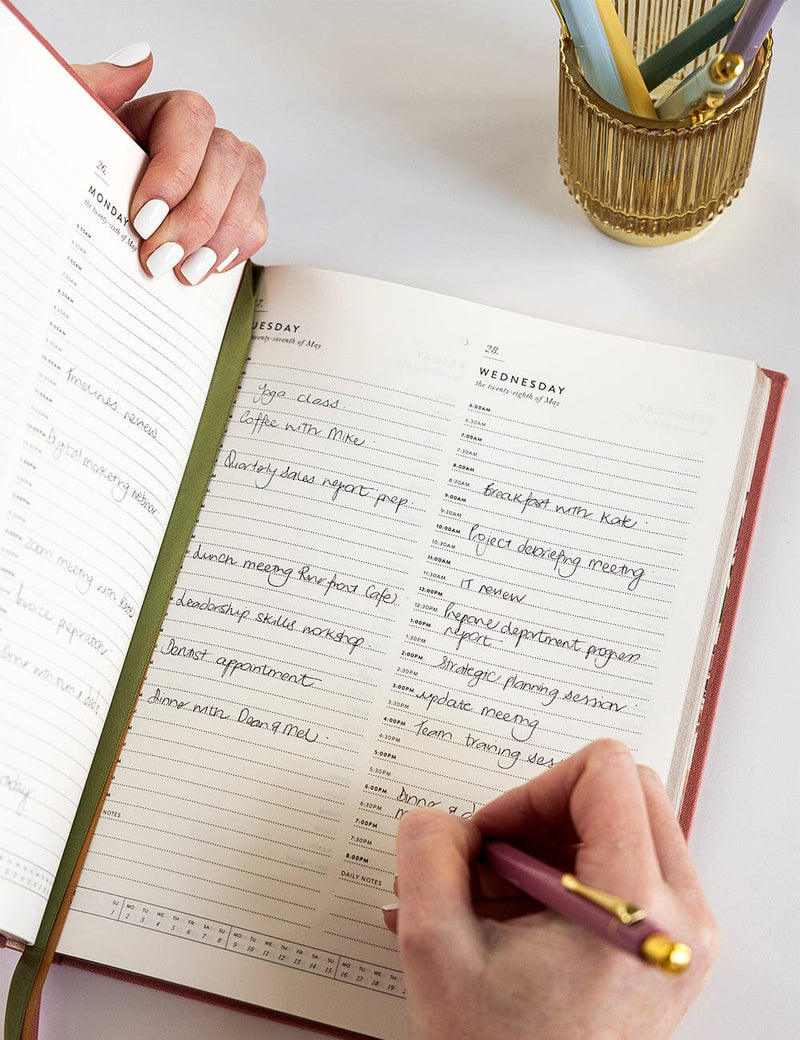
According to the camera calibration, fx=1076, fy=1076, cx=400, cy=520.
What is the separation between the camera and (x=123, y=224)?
609 millimetres

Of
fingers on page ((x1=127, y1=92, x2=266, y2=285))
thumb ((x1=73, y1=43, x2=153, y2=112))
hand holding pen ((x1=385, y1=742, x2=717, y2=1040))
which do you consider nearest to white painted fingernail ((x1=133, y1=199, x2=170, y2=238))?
fingers on page ((x1=127, y1=92, x2=266, y2=285))

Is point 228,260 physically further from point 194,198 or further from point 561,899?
point 561,899

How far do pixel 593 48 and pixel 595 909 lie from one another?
46 centimetres

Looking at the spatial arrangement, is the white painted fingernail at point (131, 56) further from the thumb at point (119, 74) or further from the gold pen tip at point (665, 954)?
the gold pen tip at point (665, 954)

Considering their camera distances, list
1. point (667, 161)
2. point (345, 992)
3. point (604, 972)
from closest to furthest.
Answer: point (604, 972)
point (345, 992)
point (667, 161)

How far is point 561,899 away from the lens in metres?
0.42

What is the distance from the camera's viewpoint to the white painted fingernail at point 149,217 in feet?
2.00

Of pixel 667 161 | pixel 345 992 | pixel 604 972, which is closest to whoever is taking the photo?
pixel 604 972

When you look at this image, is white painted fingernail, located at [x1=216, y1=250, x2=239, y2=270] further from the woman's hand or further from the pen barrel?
the pen barrel

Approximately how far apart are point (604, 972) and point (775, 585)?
10.7 inches

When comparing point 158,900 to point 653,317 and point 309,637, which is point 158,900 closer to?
point 309,637

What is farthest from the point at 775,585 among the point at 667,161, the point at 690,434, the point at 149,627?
the point at 149,627

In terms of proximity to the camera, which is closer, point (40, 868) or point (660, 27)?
point (40, 868)

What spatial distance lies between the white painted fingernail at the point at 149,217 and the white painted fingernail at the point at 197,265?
28 mm
